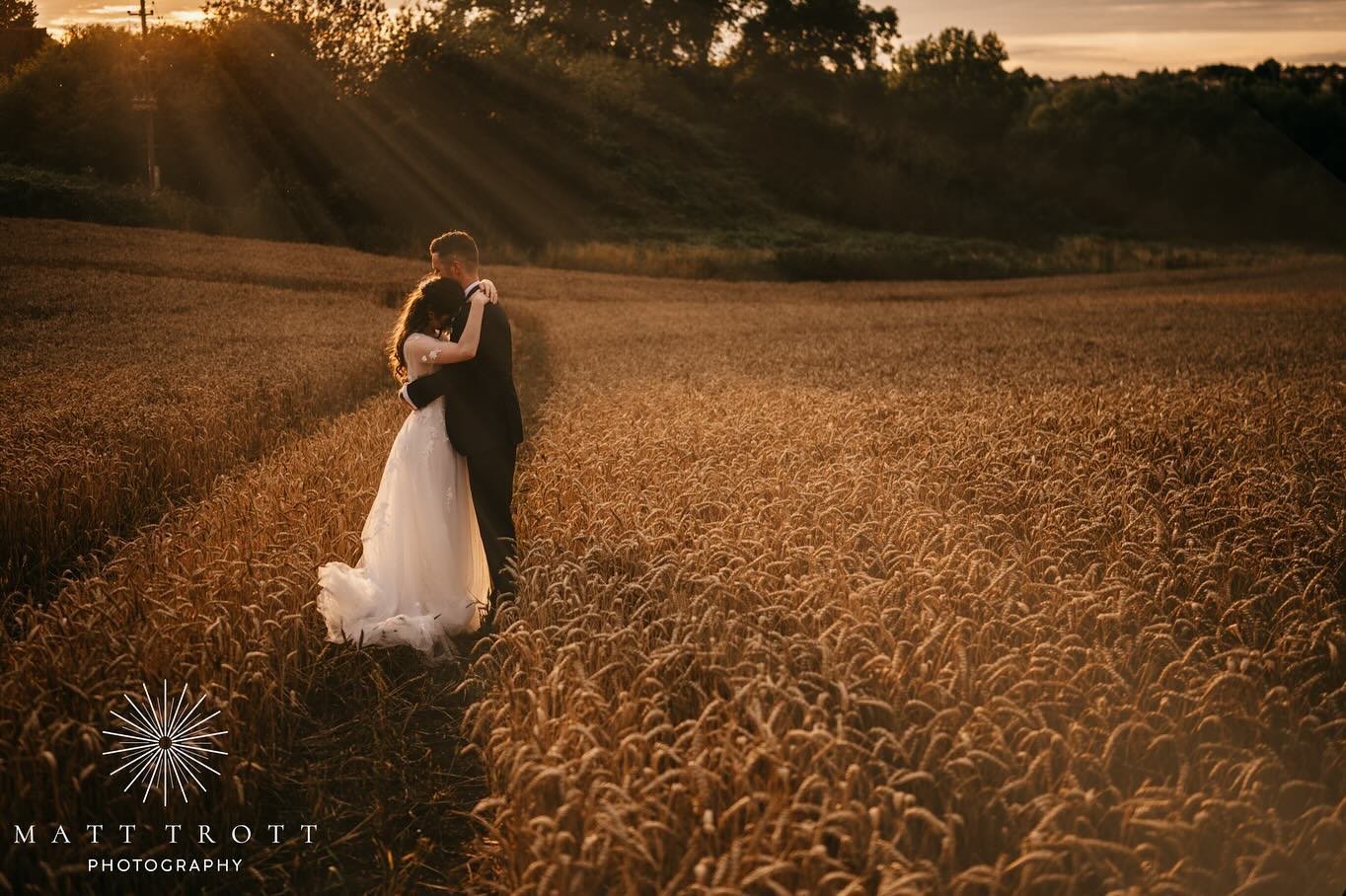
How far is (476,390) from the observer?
568cm

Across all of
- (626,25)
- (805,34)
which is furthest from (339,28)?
(805,34)

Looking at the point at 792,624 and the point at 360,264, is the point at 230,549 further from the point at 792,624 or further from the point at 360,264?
the point at 360,264

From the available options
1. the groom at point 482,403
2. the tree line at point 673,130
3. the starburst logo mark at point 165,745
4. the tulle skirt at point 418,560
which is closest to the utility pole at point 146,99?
Answer: the tree line at point 673,130

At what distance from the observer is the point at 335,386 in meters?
12.5

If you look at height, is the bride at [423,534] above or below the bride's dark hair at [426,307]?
below

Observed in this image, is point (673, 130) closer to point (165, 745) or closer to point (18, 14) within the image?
point (18, 14)

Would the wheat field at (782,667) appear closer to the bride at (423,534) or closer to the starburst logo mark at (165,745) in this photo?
the starburst logo mark at (165,745)

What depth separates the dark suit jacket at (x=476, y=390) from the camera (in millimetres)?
5625

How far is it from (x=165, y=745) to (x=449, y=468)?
7.44ft

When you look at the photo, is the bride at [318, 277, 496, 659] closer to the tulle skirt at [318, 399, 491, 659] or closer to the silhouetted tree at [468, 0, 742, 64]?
the tulle skirt at [318, 399, 491, 659]

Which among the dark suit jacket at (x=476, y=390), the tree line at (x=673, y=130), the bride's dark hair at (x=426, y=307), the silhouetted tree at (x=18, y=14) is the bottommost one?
the dark suit jacket at (x=476, y=390)

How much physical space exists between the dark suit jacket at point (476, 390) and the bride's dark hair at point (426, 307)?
9 centimetres

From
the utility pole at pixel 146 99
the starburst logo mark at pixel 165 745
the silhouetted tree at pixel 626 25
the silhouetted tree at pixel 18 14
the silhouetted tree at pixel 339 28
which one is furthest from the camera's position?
the silhouetted tree at pixel 626 25

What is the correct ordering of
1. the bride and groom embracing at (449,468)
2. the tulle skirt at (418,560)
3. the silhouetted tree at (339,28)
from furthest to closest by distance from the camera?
the silhouetted tree at (339,28) < the bride and groom embracing at (449,468) < the tulle skirt at (418,560)
